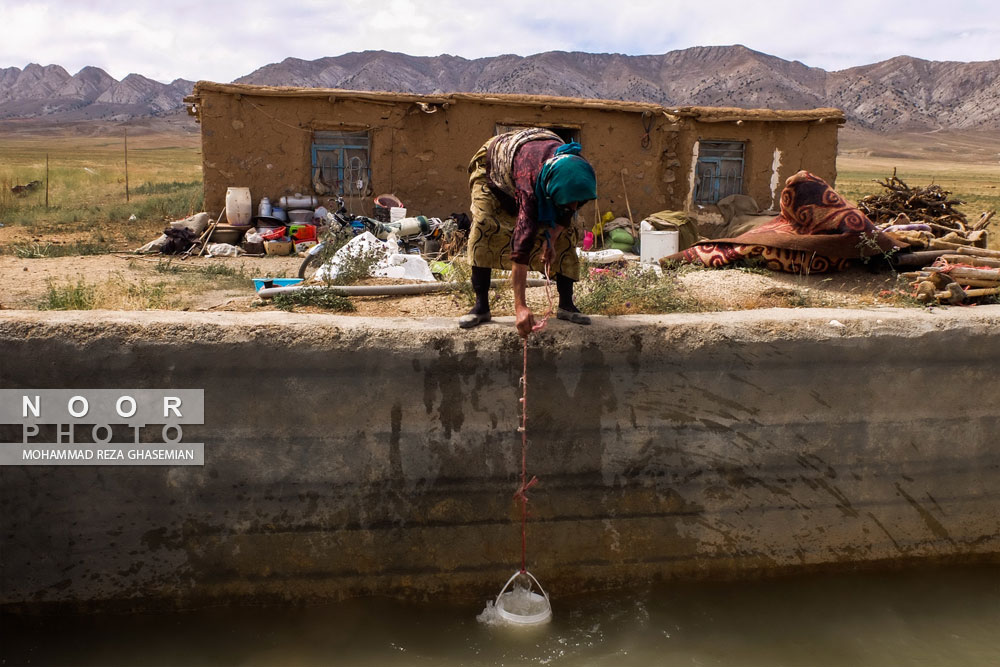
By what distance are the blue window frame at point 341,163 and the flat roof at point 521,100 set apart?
571mm

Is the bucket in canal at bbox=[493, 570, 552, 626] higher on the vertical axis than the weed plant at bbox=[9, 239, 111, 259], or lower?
lower

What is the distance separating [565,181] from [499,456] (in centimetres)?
118

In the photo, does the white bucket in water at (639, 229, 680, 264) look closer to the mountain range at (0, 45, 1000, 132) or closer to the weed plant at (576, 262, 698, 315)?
the weed plant at (576, 262, 698, 315)

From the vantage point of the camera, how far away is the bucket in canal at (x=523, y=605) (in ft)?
11.0

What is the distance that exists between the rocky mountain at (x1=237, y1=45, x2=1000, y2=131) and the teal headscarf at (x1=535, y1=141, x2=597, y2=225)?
9835 cm

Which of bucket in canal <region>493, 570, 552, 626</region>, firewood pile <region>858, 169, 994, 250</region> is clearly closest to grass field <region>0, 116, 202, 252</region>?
bucket in canal <region>493, 570, 552, 626</region>

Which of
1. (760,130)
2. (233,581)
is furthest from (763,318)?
(760,130)

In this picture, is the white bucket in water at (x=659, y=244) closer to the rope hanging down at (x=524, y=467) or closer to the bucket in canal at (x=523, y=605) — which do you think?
the rope hanging down at (x=524, y=467)

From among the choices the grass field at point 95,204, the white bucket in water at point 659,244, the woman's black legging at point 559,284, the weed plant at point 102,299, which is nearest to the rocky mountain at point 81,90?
the grass field at point 95,204

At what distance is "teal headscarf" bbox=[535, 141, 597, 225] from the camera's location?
3.12 metres

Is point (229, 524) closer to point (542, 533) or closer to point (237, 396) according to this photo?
point (237, 396)

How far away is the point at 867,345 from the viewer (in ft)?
11.8

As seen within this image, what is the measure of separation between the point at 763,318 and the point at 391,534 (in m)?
1.87

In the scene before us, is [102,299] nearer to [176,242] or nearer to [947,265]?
[947,265]
